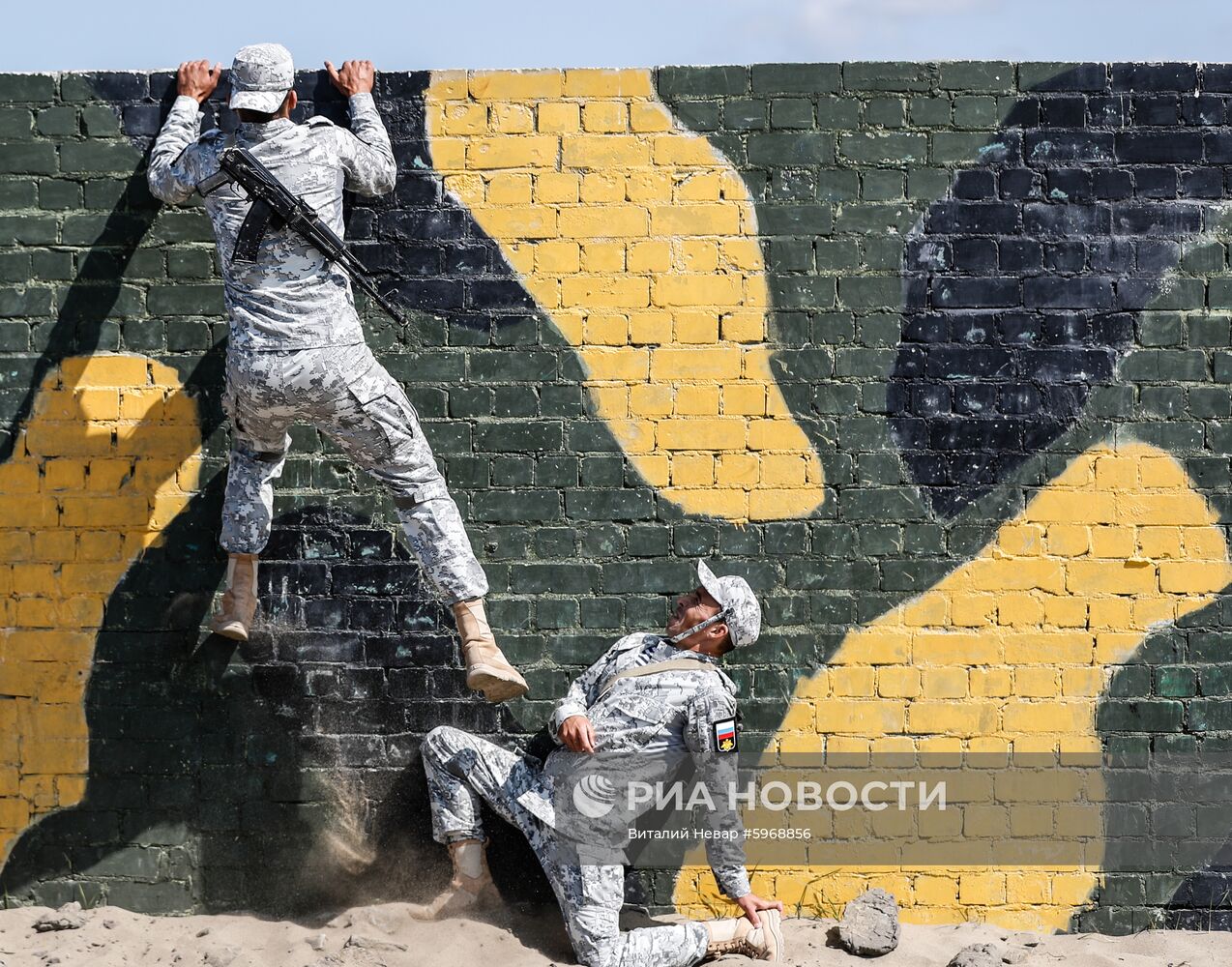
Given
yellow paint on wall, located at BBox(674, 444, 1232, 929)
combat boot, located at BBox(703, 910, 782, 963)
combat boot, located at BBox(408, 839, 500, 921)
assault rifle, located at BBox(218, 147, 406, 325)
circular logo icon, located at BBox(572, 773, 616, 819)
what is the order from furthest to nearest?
yellow paint on wall, located at BBox(674, 444, 1232, 929) < combat boot, located at BBox(408, 839, 500, 921) < circular logo icon, located at BBox(572, 773, 616, 819) < combat boot, located at BBox(703, 910, 782, 963) < assault rifle, located at BBox(218, 147, 406, 325)

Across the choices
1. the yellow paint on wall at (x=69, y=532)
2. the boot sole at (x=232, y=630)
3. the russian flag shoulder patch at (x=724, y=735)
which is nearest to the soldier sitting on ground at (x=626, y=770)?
the russian flag shoulder patch at (x=724, y=735)

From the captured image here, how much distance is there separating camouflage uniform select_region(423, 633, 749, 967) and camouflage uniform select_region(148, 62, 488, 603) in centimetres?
57

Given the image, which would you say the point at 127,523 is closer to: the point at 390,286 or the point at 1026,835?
the point at 390,286

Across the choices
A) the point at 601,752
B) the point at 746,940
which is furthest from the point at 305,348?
the point at 746,940

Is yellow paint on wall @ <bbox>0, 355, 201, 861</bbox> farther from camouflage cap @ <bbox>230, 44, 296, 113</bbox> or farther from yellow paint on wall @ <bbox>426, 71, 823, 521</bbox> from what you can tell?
yellow paint on wall @ <bbox>426, 71, 823, 521</bbox>

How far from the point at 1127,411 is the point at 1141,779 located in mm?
1361

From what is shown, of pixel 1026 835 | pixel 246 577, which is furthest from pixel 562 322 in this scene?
pixel 1026 835

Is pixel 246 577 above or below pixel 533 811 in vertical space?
above

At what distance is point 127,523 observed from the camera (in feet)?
19.1

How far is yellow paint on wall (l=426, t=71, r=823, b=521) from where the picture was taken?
576 cm

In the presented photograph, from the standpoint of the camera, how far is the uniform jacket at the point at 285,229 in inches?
211

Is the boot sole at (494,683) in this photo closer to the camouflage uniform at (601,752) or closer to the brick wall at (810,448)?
the camouflage uniform at (601,752)

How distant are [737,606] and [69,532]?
8.27ft

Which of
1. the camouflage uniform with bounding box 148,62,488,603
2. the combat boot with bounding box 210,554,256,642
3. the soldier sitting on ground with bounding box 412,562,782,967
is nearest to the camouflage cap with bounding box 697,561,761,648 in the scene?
the soldier sitting on ground with bounding box 412,562,782,967
